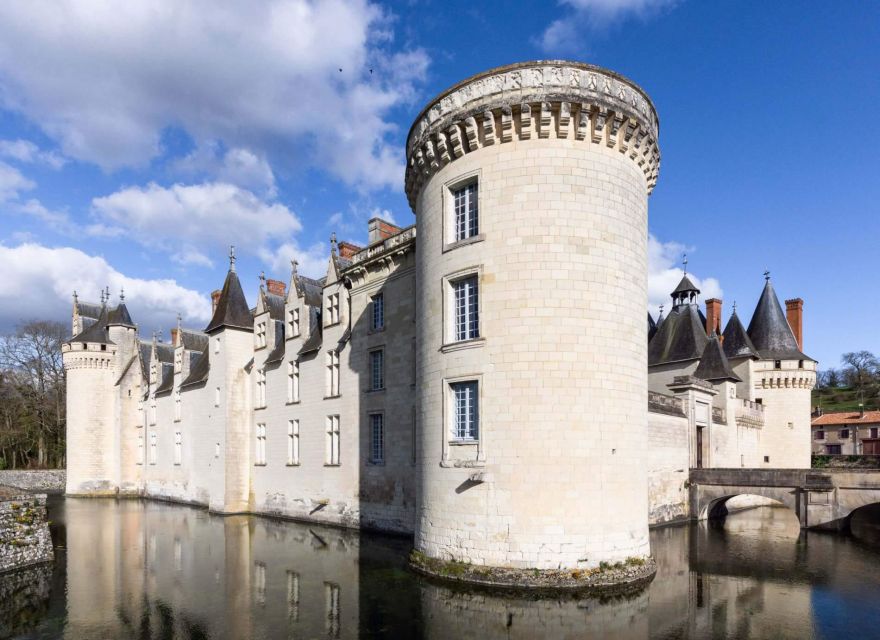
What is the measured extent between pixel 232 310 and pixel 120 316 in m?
15.6

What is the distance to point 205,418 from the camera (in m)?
A: 26.8

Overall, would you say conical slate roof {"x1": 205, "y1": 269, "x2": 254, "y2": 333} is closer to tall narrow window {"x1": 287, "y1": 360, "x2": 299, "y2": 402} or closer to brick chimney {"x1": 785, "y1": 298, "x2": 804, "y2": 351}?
tall narrow window {"x1": 287, "y1": 360, "x2": 299, "y2": 402}

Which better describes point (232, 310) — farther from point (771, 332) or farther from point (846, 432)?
point (846, 432)

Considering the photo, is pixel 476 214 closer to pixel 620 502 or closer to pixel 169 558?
pixel 620 502

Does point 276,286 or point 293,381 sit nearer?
point 293,381

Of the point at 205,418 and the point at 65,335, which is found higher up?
the point at 65,335

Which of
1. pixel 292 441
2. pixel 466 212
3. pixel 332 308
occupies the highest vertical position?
pixel 466 212

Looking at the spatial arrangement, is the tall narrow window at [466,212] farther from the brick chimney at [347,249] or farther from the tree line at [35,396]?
the tree line at [35,396]

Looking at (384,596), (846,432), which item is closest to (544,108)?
(384,596)

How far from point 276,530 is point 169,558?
500cm

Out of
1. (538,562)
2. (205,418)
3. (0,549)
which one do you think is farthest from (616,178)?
(205,418)

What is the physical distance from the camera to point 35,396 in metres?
40.3

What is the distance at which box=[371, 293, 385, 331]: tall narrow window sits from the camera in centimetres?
1944

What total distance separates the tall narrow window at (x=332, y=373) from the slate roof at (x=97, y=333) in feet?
69.9
